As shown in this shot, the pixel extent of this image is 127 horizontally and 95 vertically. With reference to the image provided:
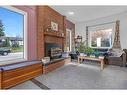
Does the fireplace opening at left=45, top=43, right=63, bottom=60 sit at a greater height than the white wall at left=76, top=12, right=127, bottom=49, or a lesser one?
lesser

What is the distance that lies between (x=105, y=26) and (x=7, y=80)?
5827mm

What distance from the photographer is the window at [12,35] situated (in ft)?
10.8

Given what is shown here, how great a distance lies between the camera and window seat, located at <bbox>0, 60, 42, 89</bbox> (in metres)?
2.69

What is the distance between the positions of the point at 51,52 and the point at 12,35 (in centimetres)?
177

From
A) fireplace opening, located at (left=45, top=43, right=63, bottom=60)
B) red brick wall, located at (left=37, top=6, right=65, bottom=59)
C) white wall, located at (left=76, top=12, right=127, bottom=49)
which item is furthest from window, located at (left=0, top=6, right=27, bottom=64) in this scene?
white wall, located at (left=76, top=12, right=127, bottom=49)

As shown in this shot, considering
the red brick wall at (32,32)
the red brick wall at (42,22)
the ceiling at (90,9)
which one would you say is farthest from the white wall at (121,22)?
the red brick wall at (32,32)

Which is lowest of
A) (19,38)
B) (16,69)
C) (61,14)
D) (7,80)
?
(7,80)

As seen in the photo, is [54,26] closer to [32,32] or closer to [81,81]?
[32,32]

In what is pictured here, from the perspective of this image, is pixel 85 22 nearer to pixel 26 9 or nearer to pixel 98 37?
pixel 98 37

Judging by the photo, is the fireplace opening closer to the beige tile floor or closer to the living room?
the living room

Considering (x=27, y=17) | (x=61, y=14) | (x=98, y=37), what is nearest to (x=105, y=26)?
(x=98, y=37)

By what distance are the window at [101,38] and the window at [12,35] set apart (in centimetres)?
467

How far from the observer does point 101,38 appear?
7.18 meters

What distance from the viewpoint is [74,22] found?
8.18m
